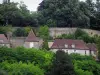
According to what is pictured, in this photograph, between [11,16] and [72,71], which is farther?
[11,16]

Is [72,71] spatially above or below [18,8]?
below

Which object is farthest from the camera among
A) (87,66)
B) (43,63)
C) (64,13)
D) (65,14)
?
(65,14)

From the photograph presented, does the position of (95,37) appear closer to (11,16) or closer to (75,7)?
(75,7)

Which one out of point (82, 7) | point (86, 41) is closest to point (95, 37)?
point (86, 41)

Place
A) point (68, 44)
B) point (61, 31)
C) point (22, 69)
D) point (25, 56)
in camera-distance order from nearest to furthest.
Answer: point (22, 69), point (25, 56), point (68, 44), point (61, 31)

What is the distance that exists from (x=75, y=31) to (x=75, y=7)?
345 centimetres

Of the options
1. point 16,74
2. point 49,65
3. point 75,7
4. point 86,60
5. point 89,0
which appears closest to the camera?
point 16,74

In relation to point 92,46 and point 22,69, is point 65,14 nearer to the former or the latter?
point 92,46

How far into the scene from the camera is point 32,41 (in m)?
54.5

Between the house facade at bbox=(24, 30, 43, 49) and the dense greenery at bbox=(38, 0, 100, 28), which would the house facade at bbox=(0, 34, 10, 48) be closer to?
the house facade at bbox=(24, 30, 43, 49)

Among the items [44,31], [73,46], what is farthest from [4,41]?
[73,46]

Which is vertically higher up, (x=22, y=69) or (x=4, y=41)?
(x=4, y=41)

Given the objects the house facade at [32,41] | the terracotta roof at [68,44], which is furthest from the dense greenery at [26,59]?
the house facade at [32,41]

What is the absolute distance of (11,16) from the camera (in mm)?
60688
